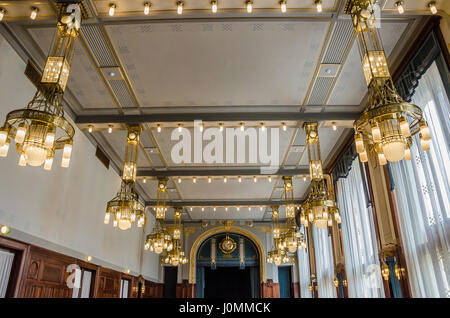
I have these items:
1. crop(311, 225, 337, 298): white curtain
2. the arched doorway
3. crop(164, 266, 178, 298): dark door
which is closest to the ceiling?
crop(311, 225, 337, 298): white curtain

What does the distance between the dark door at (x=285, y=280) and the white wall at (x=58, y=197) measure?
12.8 meters

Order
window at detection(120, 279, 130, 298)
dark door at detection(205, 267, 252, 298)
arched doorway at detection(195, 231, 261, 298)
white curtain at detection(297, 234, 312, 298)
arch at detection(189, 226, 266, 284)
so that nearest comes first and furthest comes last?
window at detection(120, 279, 130, 298), white curtain at detection(297, 234, 312, 298), arch at detection(189, 226, 266, 284), arched doorway at detection(195, 231, 261, 298), dark door at detection(205, 267, 252, 298)

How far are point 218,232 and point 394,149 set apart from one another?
1827 cm

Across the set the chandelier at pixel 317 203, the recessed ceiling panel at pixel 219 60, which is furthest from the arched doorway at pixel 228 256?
the recessed ceiling panel at pixel 219 60

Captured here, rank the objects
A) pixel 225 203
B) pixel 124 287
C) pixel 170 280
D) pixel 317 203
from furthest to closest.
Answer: pixel 170 280 → pixel 225 203 → pixel 124 287 → pixel 317 203

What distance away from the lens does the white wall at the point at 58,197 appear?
235 inches

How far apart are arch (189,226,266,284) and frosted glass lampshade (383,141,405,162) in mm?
17834

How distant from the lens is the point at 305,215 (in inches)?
311

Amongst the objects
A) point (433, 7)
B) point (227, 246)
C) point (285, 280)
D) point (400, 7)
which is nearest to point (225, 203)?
point (227, 246)

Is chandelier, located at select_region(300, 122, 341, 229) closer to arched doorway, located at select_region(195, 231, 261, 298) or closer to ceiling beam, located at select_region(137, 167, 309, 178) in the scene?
ceiling beam, located at select_region(137, 167, 309, 178)

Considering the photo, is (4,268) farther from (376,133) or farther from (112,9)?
(376,133)

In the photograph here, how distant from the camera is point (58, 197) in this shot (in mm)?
7910

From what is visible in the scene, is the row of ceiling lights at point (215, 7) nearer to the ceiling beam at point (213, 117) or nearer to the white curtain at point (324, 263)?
the ceiling beam at point (213, 117)

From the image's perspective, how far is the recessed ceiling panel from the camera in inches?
235
